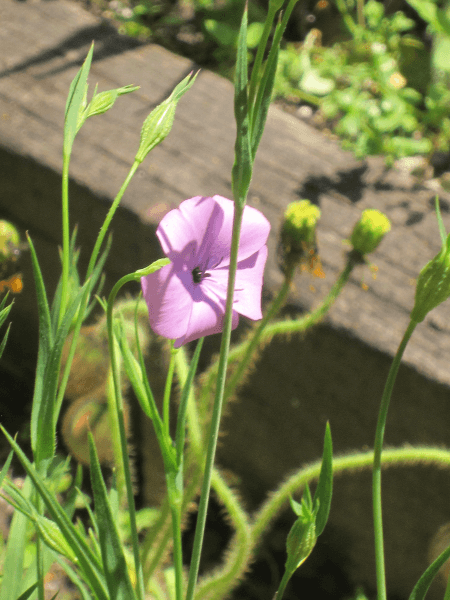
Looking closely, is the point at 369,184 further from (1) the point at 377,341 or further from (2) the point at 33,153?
(2) the point at 33,153

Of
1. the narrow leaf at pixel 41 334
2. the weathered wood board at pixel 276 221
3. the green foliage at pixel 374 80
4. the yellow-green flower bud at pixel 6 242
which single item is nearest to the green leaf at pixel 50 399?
the narrow leaf at pixel 41 334

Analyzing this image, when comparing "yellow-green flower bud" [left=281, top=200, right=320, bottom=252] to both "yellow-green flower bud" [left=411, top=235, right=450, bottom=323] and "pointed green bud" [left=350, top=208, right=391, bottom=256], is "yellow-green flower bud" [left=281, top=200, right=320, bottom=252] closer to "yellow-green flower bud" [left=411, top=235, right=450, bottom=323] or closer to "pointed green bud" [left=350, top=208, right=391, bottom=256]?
"pointed green bud" [left=350, top=208, right=391, bottom=256]

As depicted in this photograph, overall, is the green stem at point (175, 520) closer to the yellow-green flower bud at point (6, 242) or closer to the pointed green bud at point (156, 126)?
the pointed green bud at point (156, 126)

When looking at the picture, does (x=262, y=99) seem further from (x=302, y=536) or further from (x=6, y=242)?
(x=6, y=242)

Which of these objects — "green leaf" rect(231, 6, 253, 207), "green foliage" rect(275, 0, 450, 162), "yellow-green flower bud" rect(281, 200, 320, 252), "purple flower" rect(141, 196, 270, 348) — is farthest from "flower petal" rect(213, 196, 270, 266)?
"green foliage" rect(275, 0, 450, 162)

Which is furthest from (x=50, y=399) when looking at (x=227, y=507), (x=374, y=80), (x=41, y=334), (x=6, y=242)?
(x=374, y=80)

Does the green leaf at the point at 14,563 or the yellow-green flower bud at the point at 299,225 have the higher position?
the yellow-green flower bud at the point at 299,225
